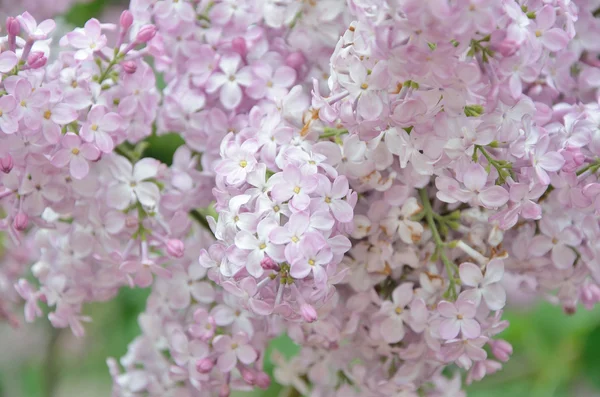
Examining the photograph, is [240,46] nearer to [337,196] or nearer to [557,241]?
[337,196]

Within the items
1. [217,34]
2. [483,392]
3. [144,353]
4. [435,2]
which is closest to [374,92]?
[435,2]

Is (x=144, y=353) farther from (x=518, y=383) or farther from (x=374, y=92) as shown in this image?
(x=518, y=383)

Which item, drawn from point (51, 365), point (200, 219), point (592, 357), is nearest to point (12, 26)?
point (200, 219)

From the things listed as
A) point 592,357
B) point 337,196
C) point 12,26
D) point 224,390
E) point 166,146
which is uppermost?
point 12,26

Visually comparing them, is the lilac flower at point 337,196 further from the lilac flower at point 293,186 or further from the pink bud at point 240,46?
the pink bud at point 240,46

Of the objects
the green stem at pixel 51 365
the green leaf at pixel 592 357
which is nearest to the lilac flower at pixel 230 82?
the green stem at pixel 51 365

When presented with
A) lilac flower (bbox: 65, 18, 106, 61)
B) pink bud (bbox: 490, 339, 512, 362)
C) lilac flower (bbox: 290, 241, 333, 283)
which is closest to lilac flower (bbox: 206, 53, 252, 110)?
lilac flower (bbox: 65, 18, 106, 61)

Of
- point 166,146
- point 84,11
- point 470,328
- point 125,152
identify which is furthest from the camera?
point 84,11
